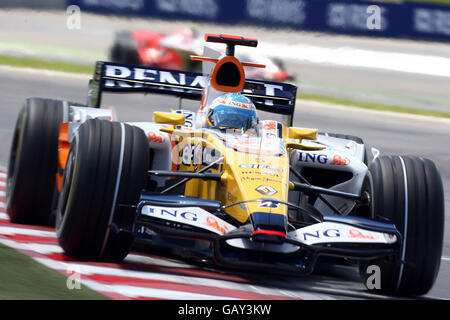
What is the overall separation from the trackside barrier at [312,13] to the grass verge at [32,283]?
12.7 metres

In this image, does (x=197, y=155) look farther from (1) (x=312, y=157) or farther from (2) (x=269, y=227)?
(2) (x=269, y=227)

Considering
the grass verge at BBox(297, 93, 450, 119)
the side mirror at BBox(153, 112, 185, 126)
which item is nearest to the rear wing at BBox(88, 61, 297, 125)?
the side mirror at BBox(153, 112, 185, 126)

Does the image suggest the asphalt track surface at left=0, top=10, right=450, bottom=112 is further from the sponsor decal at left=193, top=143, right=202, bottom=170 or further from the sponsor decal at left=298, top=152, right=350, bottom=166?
the sponsor decal at left=193, top=143, right=202, bottom=170

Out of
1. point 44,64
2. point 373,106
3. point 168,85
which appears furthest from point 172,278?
point 44,64

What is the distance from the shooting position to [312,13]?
1983 cm

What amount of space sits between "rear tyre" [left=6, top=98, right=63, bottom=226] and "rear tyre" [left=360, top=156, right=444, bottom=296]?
2.87m

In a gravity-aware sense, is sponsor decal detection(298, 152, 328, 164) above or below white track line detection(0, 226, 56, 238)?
above

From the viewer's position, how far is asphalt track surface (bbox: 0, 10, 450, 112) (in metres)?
19.6

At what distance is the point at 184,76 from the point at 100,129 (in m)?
2.99

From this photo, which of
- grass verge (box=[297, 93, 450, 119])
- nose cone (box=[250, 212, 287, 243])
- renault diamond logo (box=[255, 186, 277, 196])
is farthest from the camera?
grass verge (box=[297, 93, 450, 119])

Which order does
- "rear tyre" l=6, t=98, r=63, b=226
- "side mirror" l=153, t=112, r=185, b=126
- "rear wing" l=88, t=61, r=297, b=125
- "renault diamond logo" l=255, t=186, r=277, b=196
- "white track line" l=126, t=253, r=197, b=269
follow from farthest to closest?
"rear wing" l=88, t=61, r=297, b=125 < "rear tyre" l=6, t=98, r=63, b=226 < "side mirror" l=153, t=112, r=185, b=126 < "white track line" l=126, t=253, r=197, b=269 < "renault diamond logo" l=255, t=186, r=277, b=196

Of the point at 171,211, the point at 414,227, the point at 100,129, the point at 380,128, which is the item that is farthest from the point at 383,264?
the point at 380,128

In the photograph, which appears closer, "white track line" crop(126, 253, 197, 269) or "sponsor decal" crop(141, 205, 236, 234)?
"sponsor decal" crop(141, 205, 236, 234)

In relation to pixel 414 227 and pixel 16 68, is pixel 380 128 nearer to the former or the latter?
pixel 16 68
